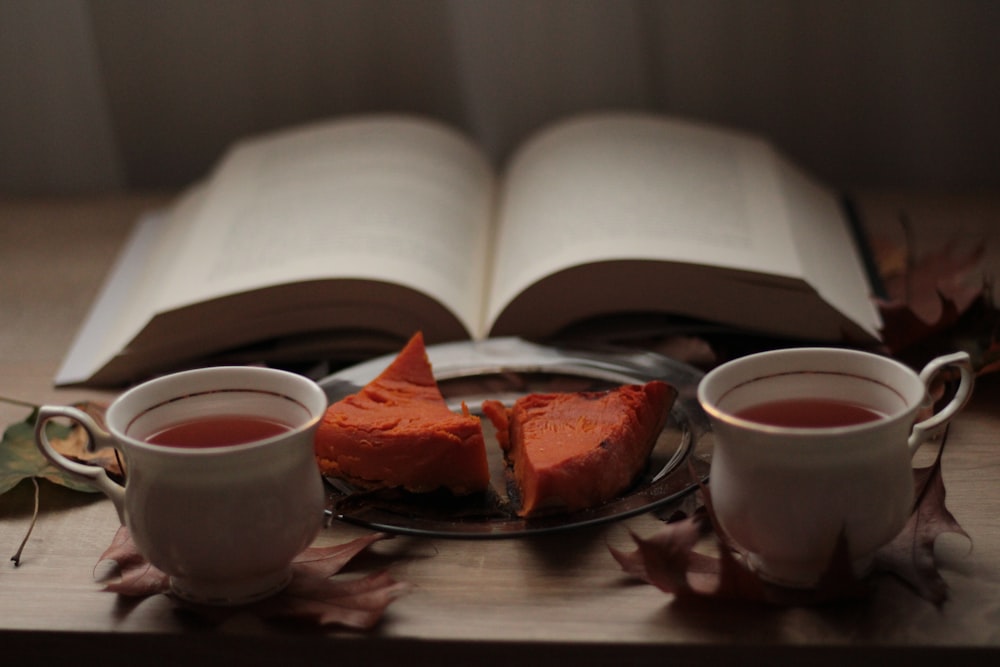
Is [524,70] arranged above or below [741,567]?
above

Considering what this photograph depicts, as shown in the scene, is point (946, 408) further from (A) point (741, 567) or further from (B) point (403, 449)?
(B) point (403, 449)

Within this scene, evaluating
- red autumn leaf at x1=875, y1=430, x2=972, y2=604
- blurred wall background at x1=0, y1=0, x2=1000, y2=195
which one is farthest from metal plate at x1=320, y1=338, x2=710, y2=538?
blurred wall background at x1=0, y1=0, x2=1000, y2=195

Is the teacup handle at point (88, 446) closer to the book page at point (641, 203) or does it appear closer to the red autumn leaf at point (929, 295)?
the book page at point (641, 203)

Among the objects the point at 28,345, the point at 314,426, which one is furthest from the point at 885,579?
the point at 28,345

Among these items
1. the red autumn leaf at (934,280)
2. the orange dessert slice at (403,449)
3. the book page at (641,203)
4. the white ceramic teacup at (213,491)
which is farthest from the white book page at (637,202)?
the white ceramic teacup at (213,491)

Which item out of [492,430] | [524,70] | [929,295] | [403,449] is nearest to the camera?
[403,449]

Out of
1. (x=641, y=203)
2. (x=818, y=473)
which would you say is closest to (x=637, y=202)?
(x=641, y=203)
